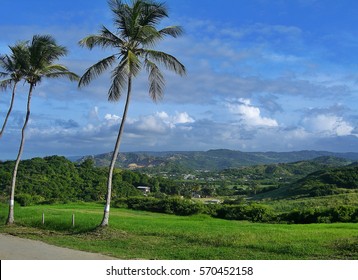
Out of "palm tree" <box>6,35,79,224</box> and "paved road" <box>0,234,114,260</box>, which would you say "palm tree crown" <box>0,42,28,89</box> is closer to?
"palm tree" <box>6,35,79,224</box>

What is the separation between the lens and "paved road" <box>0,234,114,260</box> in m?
14.4

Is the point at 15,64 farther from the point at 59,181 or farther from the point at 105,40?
the point at 59,181

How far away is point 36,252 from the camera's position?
15766mm

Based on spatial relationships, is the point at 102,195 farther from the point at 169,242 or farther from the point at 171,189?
the point at 169,242

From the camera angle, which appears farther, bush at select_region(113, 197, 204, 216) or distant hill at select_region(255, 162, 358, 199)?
distant hill at select_region(255, 162, 358, 199)

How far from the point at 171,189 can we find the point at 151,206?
5370cm

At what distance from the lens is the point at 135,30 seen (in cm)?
Answer: 2145

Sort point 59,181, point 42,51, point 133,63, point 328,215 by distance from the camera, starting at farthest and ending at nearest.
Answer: point 59,181 < point 328,215 < point 42,51 < point 133,63

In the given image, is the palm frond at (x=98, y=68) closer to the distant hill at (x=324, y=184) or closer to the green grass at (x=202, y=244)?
the green grass at (x=202, y=244)

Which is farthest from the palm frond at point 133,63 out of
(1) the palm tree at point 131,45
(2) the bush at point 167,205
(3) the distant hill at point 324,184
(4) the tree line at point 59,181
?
(3) the distant hill at point 324,184

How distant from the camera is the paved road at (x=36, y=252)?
14.4 meters

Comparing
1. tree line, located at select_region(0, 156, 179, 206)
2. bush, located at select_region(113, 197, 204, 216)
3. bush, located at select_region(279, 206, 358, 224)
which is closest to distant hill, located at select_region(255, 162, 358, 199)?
tree line, located at select_region(0, 156, 179, 206)

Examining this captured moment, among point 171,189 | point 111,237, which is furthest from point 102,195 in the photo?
point 111,237

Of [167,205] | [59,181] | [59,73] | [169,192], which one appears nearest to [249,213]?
[167,205]
